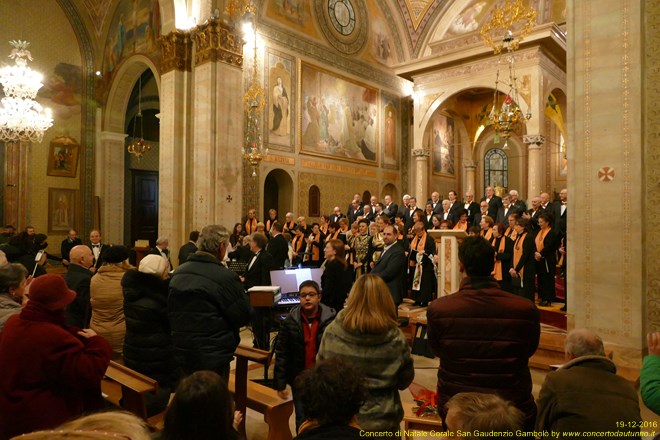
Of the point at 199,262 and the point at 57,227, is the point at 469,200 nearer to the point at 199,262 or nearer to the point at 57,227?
the point at 199,262

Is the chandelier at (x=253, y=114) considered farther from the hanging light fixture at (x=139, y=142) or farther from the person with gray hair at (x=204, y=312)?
the person with gray hair at (x=204, y=312)

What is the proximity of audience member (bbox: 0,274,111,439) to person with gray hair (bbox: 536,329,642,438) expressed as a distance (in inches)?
89.4

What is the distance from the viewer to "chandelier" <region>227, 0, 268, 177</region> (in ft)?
40.6

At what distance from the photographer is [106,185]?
50.7ft

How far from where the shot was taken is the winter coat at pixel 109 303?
3.89m

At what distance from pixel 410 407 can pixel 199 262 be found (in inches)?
77.6

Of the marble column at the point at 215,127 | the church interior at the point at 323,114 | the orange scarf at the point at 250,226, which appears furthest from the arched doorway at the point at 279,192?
the marble column at the point at 215,127

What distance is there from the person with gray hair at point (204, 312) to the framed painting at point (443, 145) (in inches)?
748

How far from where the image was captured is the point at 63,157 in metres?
14.7

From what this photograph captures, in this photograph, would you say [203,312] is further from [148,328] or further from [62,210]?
[62,210]

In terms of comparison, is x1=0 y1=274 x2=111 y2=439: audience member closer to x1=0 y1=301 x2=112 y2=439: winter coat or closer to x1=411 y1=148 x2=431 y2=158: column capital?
x1=0 y1=301 x2=112 y2=439: winter coat

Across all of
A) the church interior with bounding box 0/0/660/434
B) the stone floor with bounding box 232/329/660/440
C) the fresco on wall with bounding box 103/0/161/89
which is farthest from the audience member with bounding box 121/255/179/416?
the fresco on wall with bounding box 103/0/161/89

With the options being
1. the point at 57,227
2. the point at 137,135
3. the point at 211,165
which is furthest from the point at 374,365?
the point at 137,135

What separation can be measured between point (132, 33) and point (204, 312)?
13844mm
